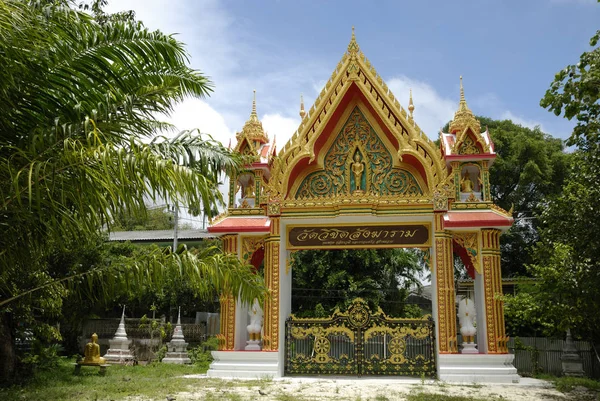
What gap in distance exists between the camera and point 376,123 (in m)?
12.3

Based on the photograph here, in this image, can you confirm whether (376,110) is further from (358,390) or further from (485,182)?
(358,390)

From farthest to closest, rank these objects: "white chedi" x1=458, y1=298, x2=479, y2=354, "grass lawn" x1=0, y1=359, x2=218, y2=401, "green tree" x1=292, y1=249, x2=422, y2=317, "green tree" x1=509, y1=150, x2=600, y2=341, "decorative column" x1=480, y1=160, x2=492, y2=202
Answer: "green tree" x1=292, y1=249, x2=422, y2=317 < "decorative column" x1=480, y1=160, x2=492, y2=202 < "white chedi" x1=458, y1=298, x2=479, y2=354 < "grass lawn" x1=0, y1=359, x2=218, y2=401 < "green tree" x1=509, y1=150, x2=600, y2=341

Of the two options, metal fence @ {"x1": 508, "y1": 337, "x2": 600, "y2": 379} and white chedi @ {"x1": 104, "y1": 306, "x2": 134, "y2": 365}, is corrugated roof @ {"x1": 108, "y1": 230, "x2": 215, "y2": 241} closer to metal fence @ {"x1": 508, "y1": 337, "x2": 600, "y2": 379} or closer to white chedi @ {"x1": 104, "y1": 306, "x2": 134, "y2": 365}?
white chedi @ {"x1": 104, "y1": 306, "x2": 134, "y2": 365}

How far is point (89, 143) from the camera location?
4715 mm

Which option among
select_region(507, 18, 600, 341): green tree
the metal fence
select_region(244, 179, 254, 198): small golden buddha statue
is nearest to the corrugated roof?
select_region(244, 179, 254, 198): small golden buddha statue

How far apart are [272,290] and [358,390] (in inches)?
117

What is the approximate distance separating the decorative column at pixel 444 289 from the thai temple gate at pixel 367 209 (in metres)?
0.02

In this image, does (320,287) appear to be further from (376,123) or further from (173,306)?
(376,123)

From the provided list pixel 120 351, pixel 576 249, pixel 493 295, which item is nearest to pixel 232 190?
pixel 493 295

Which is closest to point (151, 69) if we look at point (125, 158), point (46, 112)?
point (46, 112)

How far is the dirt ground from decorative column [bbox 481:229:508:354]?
0.85 meters

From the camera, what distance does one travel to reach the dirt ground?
861cm

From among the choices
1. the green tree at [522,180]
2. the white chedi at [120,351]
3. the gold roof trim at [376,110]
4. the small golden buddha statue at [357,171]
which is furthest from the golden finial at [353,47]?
the green tree at [522,180]

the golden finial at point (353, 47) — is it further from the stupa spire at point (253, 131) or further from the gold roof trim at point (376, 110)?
the stupa spire at point (253, 131)
